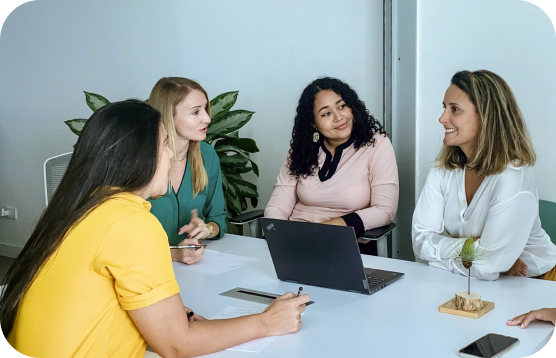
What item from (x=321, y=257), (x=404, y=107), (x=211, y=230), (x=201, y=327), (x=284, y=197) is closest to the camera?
(x=201, y=327)

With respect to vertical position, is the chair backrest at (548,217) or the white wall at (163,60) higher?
the white wall at (163,60)

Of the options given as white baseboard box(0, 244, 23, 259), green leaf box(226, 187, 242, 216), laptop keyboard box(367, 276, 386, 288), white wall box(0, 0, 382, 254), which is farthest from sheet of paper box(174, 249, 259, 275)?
white baseboard box(0, 244, 23, 259)

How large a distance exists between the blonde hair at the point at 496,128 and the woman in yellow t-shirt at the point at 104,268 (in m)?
1.26

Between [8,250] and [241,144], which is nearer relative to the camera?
[241,144]

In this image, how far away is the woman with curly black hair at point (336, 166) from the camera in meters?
2.73

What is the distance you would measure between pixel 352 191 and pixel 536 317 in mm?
1433

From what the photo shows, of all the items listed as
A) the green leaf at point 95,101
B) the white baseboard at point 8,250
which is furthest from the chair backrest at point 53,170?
the white baseboard at point 8,250

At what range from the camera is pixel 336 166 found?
9.31ft

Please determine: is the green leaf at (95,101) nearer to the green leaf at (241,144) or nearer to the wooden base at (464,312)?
the green leaf at (241,144)

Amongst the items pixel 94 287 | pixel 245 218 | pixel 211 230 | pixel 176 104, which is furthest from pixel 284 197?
pixel 94 287

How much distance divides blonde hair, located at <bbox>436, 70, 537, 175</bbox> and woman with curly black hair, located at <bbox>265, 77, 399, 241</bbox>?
25.3 inches

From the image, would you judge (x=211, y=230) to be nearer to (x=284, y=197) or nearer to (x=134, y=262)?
(x=284, y=197)

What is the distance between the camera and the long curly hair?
285 cm

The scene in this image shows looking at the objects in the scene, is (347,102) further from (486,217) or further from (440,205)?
(486,217)
